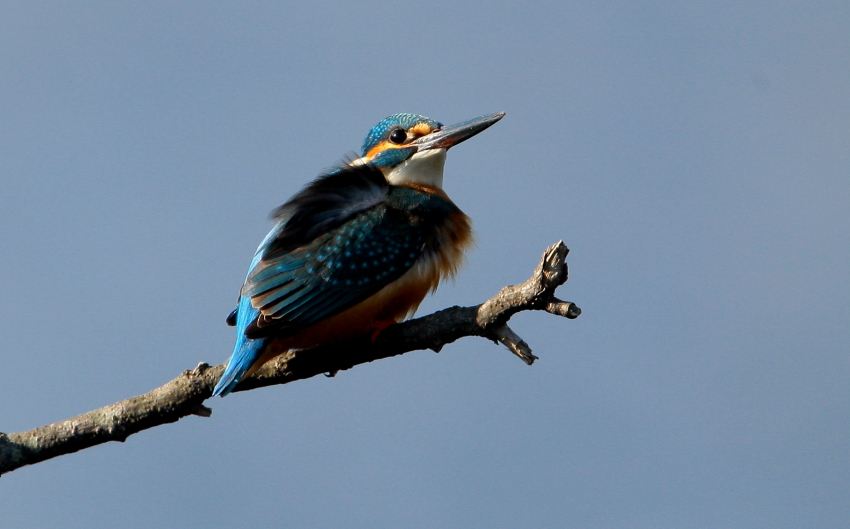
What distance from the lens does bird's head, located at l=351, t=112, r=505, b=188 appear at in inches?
229

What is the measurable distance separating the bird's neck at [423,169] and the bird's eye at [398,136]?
0.21 m

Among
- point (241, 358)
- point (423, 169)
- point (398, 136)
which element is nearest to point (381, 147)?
point (398, 136)

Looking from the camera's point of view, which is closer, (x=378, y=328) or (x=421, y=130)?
(x=378, y=328)

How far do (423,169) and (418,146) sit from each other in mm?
185

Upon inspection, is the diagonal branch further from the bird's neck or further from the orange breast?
the bird's neck

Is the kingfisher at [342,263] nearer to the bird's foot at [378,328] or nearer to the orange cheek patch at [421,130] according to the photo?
the bird's foot at [378,328]

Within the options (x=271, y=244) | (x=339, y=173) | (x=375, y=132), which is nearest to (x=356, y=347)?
(x=271, y=244)

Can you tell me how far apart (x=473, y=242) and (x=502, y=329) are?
1704 millimetres

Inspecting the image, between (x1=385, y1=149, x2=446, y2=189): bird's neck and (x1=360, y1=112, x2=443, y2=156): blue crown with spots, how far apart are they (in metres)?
0.26

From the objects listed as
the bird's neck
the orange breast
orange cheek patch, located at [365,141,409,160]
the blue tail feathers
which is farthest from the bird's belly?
orange cheek patch, located at [365,141,409,160]

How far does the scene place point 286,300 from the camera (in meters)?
4.49

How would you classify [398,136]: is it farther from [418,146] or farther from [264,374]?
[264,374]

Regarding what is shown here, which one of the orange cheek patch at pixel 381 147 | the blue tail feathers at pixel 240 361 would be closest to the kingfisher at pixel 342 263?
the blue tail feathers at pixel 240 361

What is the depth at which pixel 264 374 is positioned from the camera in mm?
4609
